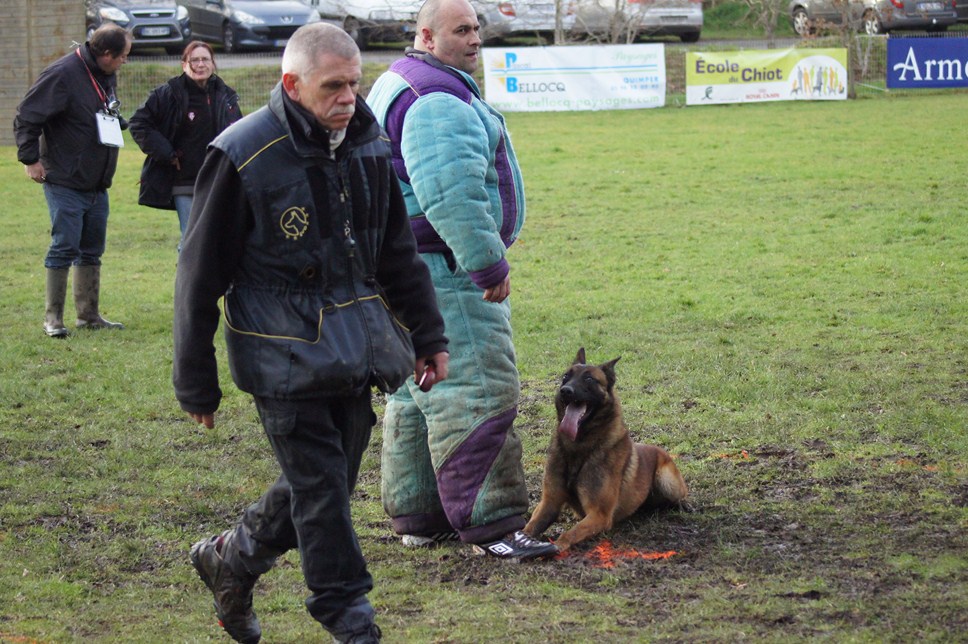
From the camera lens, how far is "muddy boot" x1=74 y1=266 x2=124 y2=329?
9.43 metres

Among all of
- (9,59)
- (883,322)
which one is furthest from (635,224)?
(9,59)

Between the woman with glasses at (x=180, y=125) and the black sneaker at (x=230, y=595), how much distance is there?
18.9 ft

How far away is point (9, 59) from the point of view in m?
21.1

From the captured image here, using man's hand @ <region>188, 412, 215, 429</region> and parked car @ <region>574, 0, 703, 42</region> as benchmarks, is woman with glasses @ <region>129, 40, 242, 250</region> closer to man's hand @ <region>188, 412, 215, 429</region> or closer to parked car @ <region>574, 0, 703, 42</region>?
man's hand @ <region>188, 412, 215, 429</region>

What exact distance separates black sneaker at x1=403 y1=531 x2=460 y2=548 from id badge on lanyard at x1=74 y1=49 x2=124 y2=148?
16.8 feet

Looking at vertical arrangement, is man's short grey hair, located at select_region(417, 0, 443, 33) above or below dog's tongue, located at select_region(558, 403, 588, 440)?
above

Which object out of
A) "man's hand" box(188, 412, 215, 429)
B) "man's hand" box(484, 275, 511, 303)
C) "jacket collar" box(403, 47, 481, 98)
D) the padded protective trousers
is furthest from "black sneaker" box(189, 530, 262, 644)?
"jacket collar" box(403, 47, 481, 98)

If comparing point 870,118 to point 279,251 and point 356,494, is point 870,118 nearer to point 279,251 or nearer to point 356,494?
point 356,494

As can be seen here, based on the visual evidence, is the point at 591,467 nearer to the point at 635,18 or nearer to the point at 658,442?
the point at 658,442

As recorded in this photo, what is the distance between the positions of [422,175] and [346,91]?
1.08 metres

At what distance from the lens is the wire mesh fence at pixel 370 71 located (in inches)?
993

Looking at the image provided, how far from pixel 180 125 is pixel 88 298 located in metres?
1.54

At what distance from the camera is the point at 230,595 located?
4031mm

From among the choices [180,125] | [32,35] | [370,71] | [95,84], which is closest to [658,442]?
[180,125]
